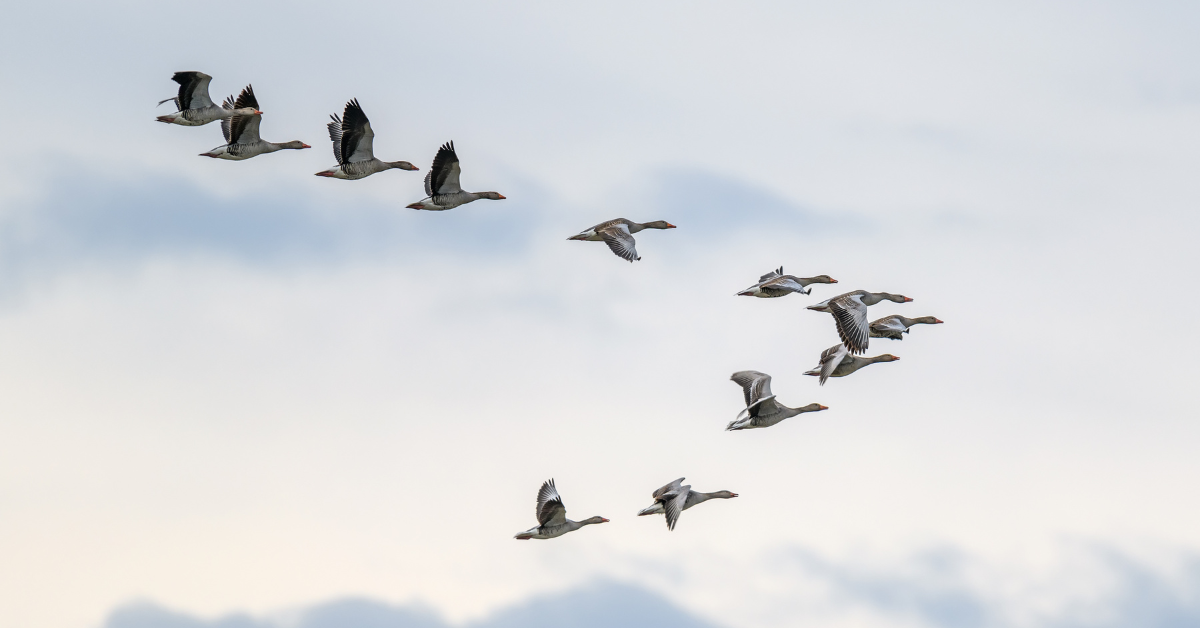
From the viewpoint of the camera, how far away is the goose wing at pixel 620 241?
4909 centimetres

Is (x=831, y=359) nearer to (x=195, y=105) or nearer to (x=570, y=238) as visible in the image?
(x=570, y=238)

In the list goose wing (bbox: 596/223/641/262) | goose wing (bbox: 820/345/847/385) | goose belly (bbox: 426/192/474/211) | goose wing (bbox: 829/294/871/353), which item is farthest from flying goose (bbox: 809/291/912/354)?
goose belly (bbox: 426/192/474/211)

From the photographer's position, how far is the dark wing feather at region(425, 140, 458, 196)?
51.0 m

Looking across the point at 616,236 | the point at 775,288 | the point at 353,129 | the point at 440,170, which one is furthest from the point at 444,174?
the point at 775,288

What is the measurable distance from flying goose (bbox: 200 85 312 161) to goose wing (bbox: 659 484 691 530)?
17708 millimetres

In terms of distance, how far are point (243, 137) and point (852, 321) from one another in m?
20.5

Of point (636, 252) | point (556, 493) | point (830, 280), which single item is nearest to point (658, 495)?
point (556, 493)

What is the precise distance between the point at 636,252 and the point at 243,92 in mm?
13526

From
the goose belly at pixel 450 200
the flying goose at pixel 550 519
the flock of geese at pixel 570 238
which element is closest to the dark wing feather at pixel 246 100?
the flock of geese at pixel 570 238

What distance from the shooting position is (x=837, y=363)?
47.7 metres

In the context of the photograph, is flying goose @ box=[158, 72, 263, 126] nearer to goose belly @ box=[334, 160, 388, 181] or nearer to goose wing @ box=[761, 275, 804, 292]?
goose belly @ box=[334, 160, 388, 181]

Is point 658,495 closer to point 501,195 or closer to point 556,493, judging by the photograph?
point 556,493

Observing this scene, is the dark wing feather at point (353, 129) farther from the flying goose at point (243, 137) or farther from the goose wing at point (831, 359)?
the goose wing at point (831, 359)

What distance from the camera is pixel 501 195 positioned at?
55031mm
